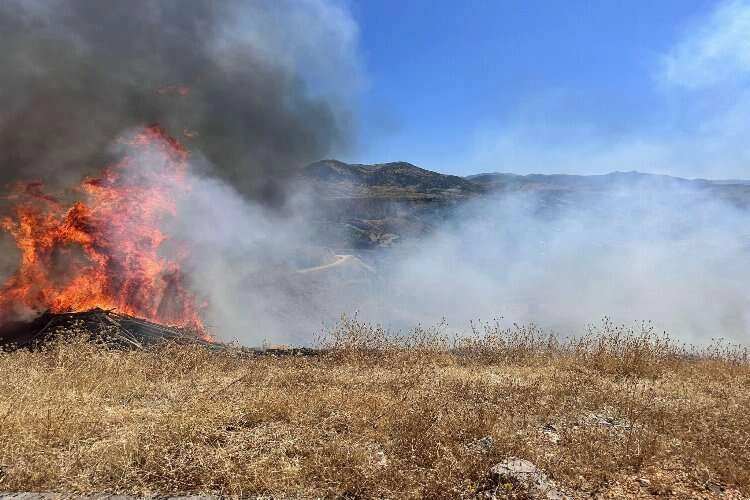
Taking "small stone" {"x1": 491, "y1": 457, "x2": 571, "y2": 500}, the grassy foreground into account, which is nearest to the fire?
the grassy foreground

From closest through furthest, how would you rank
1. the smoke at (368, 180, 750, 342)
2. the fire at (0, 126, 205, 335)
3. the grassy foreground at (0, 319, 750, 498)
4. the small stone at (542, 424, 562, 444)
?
the grassy foreground at (0, 319, 750, 498) < the small stone at (542, 424, 562, 444) < the fire at (0, 126, 205, 335) < the smoke at (368, 180, 750, 342)

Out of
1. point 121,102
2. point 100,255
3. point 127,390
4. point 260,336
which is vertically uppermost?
Result: point 121,102

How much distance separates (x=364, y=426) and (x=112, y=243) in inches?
446

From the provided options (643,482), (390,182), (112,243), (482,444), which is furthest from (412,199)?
(643,482)

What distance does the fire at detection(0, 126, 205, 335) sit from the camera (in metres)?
11.8

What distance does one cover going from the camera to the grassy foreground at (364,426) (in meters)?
3.40

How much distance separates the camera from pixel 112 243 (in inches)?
509

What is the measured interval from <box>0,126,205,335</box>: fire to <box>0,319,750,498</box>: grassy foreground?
5.41 m

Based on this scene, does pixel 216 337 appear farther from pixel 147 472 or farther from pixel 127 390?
pixel 147 472

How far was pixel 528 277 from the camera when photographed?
78.3 ft

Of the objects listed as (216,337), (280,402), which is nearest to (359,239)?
(216,337)

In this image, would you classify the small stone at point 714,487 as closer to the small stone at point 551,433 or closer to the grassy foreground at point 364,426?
the grassy foreground at point 364,426

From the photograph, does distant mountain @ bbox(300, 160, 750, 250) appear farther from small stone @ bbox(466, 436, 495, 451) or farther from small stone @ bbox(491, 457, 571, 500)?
small stone @ bbox(491, 457, 571, 500)

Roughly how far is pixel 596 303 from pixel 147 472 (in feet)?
67.4
